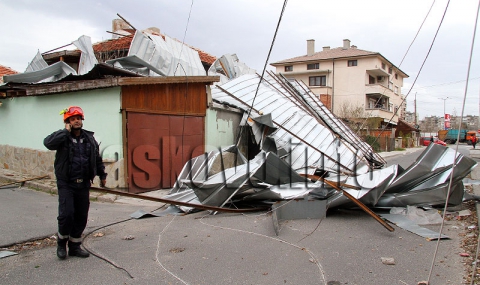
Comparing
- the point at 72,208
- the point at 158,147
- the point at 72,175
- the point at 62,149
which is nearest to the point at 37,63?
the point at 158,147

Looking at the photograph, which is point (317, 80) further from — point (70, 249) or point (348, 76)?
point (70, 249)

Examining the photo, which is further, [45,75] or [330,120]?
[330,120]

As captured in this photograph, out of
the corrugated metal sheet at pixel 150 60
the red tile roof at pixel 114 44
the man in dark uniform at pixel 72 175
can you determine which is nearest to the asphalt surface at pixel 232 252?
the man in dark uniform at pixel 72 175

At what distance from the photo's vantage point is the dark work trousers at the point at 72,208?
390cm

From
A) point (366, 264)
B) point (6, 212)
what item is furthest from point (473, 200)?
point (6, 212)

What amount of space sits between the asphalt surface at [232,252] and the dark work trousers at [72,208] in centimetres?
32

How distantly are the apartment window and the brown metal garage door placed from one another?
3657 centimetres

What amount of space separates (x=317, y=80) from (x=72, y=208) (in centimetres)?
4299

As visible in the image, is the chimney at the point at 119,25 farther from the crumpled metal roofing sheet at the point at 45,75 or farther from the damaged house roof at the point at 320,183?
the damaged house roof at the point at 320,183

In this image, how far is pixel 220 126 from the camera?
424 inches

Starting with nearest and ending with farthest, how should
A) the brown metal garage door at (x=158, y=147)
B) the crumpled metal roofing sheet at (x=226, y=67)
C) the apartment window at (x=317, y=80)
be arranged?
the brown metal garage door at (x=158, y=147), the crumpled metal roofing sheet at (x=226, y=67), the apartment window at (x=317, y=80)

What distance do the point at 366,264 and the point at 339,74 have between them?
41090mm

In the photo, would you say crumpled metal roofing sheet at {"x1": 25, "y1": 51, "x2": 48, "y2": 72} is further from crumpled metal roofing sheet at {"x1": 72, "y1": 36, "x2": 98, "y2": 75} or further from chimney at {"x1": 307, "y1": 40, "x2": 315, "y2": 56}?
chimney at {"x1": 307, "y1": 40, "x2": 315, "y2": 56}

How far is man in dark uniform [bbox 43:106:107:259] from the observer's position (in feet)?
12.8
